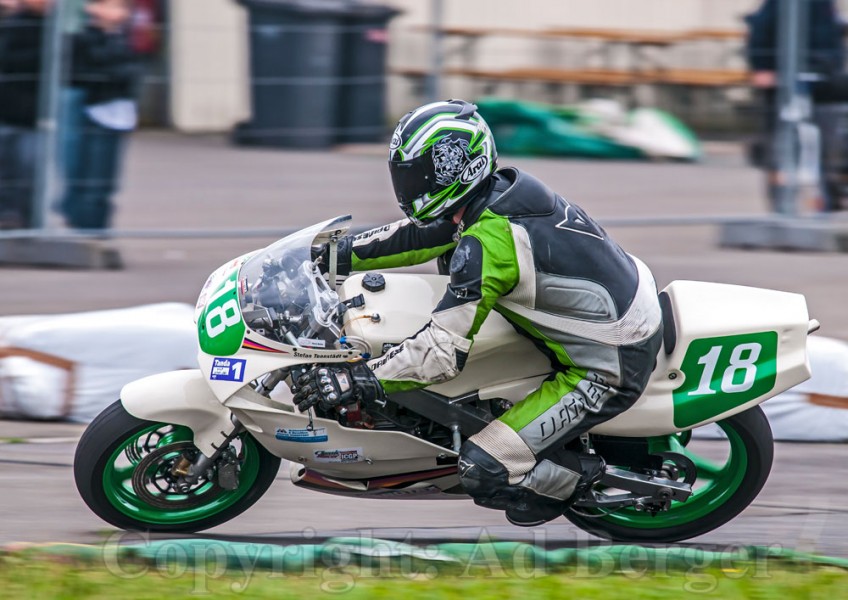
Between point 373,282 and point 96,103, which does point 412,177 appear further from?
point 96,103

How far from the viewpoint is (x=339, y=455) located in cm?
507

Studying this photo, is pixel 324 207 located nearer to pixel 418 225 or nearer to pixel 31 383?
pixel 31 383

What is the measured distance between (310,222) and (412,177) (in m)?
5.96

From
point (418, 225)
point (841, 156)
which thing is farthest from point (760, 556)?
point (841, 156)

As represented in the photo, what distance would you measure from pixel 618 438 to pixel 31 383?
288 cm

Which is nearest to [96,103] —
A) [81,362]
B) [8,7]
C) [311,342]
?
[8,7]

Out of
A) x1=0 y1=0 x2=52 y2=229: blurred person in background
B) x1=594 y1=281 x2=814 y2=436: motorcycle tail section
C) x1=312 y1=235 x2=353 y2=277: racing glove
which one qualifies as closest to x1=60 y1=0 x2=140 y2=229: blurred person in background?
x1=0 y1=0 x2=52 y2=229: blurred person in background

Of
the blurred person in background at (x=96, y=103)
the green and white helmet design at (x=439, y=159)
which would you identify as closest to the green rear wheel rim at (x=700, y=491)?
the green and white helmet design at (x=439, y=159)

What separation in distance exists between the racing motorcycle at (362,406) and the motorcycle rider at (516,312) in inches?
4.7

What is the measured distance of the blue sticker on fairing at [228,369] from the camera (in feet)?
16.0

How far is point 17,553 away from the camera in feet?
15.5

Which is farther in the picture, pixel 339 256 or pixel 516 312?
pixel 339 256

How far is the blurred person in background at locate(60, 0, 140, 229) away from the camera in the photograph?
9.81m

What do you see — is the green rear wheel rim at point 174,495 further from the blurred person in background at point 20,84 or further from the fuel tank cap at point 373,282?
the blurred person in background at point 20,84
